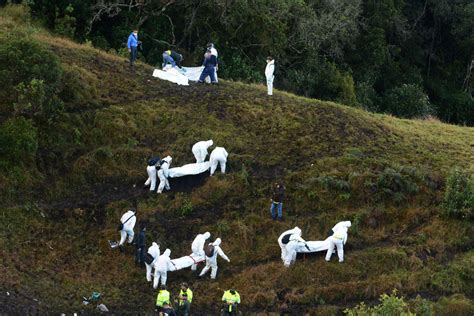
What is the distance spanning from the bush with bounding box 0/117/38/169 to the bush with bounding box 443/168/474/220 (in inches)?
539

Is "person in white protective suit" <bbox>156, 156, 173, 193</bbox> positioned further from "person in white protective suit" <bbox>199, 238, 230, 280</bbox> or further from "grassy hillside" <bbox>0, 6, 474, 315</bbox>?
"person in white protective suit" <bbox>199, 238, 230, 280</bbox>

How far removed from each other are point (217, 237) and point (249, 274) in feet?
6.31

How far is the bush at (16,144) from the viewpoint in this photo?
24891mm

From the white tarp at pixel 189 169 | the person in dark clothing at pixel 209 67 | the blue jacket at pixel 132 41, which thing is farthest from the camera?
the blue jacket at pixel 132 41

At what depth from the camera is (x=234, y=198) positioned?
82.6ft

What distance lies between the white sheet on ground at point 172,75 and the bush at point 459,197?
11370 millimetres

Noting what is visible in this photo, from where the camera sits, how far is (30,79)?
25656mm

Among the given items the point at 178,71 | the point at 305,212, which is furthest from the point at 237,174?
the point at 178,71

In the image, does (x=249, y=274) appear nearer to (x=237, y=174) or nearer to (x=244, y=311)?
(x=244, y=311)

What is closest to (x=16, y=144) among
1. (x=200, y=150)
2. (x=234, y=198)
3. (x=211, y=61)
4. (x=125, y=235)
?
(x=125, y=235)

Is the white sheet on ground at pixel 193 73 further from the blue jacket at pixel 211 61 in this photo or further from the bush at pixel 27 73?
the bush at pixel 27 73

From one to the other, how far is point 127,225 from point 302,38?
66.8 feet

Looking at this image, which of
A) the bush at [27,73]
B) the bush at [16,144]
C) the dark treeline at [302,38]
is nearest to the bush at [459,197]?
the bush at [16,144]

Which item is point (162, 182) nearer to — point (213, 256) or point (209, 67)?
point (213, 256)
